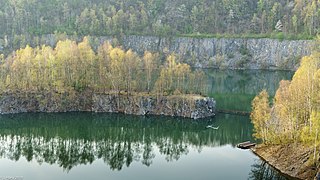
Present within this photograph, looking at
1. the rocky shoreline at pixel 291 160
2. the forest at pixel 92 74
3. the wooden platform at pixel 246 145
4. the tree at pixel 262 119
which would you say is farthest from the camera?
the forest at pixel 92 74

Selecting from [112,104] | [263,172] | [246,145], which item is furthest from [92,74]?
[263,172]

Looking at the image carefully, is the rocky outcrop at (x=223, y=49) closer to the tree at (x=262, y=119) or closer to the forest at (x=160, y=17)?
the forest at (x=160, y=17)

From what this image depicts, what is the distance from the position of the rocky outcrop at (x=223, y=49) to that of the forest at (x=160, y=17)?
422 centimetres

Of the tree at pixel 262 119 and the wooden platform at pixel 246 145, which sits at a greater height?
the tree at pixel 262 119

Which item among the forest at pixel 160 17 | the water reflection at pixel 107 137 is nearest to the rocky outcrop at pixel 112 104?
the water reflection at pixel 107 137

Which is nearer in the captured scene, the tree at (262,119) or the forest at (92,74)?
the tree at (262,119)

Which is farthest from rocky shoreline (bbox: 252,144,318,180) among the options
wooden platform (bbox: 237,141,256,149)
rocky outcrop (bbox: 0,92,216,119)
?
rocky outcrop (bbox: 0,92,216,119)

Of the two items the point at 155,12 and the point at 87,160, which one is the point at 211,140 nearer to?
the point at 87,160

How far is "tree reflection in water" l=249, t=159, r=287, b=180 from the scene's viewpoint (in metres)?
49.8

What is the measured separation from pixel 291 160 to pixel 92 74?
171 feet

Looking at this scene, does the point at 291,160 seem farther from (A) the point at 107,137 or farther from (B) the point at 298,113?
(A) the point at 107,137

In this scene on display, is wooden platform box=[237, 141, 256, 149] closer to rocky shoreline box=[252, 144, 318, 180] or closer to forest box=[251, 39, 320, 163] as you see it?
rocky shoreline box=[252, 144, 318, 180]

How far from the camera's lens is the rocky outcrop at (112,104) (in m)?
84.3

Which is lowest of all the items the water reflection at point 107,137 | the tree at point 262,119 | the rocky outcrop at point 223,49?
the water reflection at point 107,137
